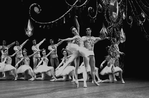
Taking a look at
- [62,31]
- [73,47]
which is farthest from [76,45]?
[62,31]

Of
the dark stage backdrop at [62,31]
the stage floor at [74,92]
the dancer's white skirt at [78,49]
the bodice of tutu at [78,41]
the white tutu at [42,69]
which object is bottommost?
the stage floor at [74,92]

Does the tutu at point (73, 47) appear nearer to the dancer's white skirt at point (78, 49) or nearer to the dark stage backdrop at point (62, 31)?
the dancer's white skirt at point (78, 49)

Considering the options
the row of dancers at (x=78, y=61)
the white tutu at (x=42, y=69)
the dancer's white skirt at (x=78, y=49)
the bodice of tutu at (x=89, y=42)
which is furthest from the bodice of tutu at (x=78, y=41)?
the white tutu at (x=42, y=69)

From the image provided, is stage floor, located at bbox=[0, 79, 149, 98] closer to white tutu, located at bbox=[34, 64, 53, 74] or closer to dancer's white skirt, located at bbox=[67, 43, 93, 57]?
dancer's white skirt, located at bbox=[67, 43, 93, 57]

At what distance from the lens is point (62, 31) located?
12.7 m

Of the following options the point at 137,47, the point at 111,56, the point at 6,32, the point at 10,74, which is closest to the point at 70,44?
the point at 111,56

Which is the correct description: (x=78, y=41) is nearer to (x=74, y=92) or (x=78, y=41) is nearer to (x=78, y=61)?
(x=78, y=61)

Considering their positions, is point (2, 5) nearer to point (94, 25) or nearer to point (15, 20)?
point (15, 20)

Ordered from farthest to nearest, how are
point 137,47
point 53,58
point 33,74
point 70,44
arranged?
point 137,47
point 53,58
point 33,74
point 70,44

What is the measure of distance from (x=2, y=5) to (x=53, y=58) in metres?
3.11

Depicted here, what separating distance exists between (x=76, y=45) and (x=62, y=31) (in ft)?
20.9

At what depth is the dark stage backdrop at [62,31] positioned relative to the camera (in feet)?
36.0

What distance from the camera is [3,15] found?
437 inches

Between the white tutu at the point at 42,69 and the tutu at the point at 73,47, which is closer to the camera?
the tutu at the point at 73,47
